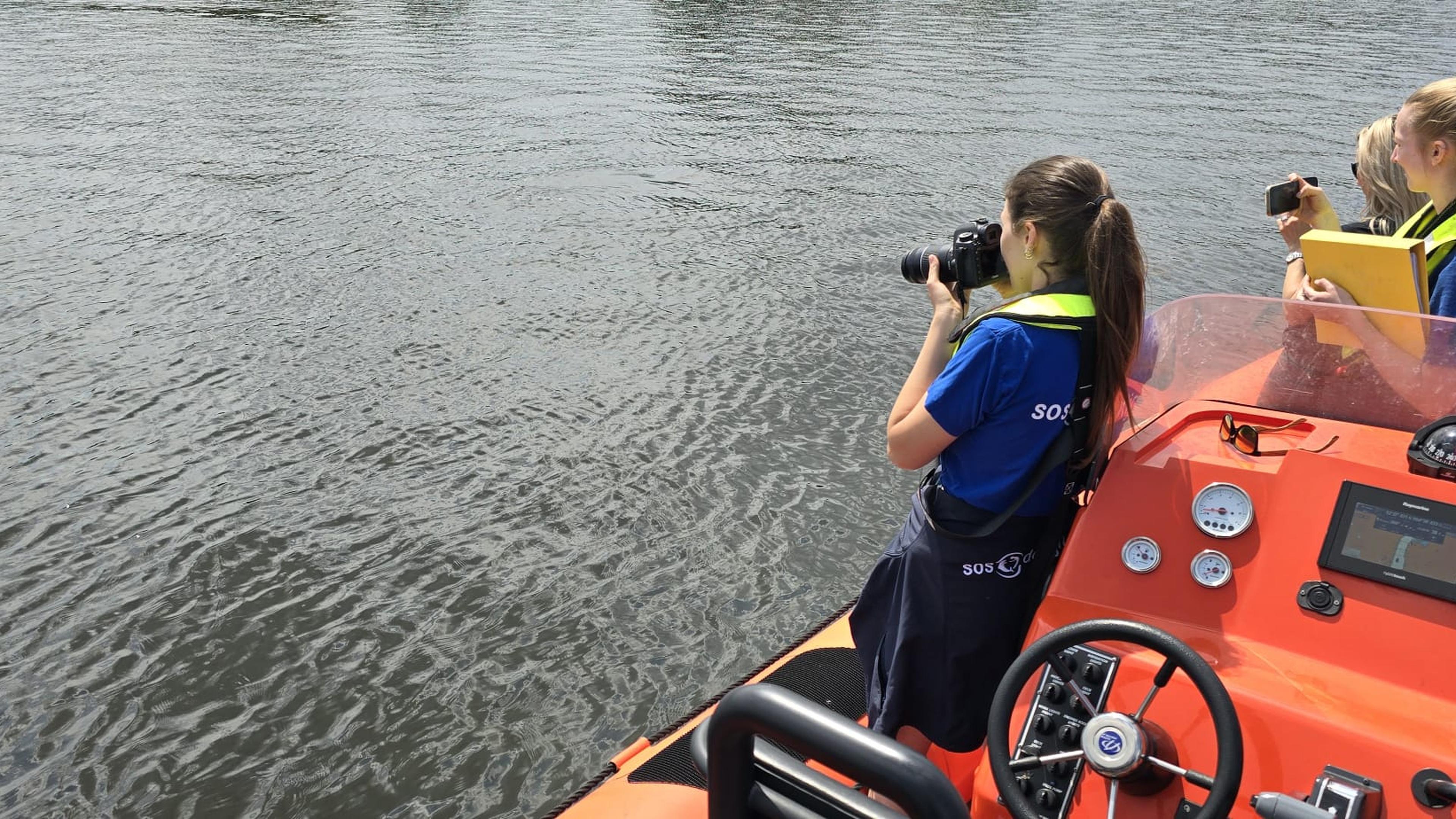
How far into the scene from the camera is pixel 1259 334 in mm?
2777

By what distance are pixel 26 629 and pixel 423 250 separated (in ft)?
15.7

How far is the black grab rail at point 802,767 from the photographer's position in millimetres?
1225

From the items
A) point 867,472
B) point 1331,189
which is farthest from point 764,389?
point 1331,189

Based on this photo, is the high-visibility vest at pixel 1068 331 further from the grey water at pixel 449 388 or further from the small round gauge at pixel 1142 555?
the grey water at pixel 449 388

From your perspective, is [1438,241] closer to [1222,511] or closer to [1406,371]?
[1406,371]

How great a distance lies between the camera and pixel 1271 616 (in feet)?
7.52

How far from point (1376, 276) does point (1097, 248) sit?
2.88ft

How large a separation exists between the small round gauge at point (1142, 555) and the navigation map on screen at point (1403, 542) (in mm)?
349

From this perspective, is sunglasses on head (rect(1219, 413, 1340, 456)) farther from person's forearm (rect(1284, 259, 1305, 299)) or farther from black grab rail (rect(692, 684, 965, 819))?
black grab rail (rect(692, 684, 965, 819))

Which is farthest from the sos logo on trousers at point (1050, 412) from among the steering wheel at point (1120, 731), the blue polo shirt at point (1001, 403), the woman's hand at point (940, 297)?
the steering wheel at point (1120, 731)

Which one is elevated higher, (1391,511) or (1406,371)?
(1406,371)

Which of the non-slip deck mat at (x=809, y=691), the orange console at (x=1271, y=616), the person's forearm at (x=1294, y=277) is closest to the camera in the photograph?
the orange console at (x=1271, y=616)

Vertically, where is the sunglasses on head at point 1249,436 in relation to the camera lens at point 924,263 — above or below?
below

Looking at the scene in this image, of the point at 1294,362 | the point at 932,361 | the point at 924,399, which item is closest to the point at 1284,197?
the point at 1294,362
